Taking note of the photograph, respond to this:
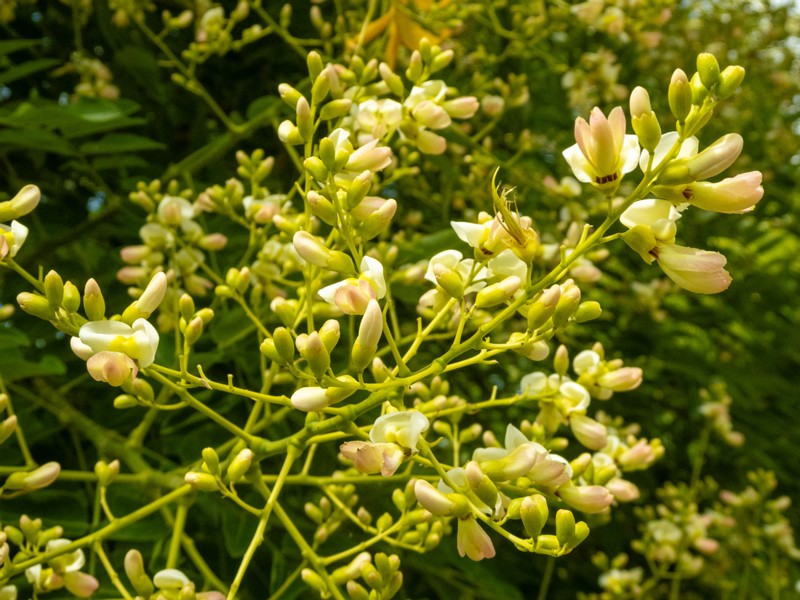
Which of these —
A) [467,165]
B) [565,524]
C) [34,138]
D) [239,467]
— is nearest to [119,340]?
[239,467]

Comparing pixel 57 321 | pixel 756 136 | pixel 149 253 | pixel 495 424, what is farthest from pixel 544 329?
pixel 756 136

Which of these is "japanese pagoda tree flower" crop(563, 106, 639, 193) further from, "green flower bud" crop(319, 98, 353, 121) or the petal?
"green flower bud" crop(319, 98, 353, 121)

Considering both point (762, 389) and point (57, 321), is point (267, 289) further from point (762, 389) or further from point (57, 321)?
point (762, 389)

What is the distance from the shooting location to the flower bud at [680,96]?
0.54 metres

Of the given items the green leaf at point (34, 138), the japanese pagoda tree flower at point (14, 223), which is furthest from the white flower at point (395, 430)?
the green leaf at point (34, 138)

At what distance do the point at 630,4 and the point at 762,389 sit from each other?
98 centimetres

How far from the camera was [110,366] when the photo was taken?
0.55 m

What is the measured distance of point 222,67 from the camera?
5.10ft

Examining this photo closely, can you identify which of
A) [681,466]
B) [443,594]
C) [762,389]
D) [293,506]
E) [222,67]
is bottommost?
[681,466]

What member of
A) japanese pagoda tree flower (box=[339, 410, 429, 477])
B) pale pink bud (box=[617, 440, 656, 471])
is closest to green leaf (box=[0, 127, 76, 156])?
japanese pagoda tree flower (box=[339, 410, 429, 477])

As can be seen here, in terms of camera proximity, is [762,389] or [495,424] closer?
[495,424]

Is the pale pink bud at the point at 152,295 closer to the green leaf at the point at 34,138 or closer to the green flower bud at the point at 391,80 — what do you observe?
the green flower bud at the point at 391,80

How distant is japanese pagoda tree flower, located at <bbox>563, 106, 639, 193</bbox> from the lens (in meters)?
0.55

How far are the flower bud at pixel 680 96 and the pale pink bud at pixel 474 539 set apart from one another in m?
0.31
